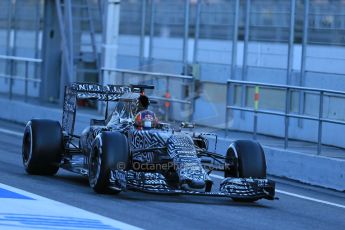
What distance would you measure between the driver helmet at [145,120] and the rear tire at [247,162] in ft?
3.83

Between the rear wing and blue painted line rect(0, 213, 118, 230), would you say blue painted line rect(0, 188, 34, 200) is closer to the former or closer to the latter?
blue painted line rect(0, 213, 118, 230)

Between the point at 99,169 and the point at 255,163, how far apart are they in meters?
2.20

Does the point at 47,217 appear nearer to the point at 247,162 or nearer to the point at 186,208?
the point at 186,208

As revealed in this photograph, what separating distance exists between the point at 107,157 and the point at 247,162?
204cm

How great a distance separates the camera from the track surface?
524 inches

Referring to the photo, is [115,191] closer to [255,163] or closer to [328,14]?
[255,163]

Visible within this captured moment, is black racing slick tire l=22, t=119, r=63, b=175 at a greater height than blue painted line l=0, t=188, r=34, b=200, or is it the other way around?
black racing slick tire l=22, t=119, r=63, b=175

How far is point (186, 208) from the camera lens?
14.4m

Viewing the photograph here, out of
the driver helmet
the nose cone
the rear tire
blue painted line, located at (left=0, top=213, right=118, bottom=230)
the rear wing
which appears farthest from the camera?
the rear wing

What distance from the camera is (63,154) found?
1709cm

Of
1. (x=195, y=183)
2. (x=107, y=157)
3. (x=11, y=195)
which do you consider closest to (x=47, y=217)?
(x=11, y=195)

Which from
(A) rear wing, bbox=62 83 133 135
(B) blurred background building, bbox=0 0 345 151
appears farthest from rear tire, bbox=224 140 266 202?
(B) blurred background building, bbox=0 0 345 151

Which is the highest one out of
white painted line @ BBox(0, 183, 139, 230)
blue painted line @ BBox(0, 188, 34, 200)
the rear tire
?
the rear tire

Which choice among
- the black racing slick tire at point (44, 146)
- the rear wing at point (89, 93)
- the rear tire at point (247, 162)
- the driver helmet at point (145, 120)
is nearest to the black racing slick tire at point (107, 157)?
the driver helmet at point (145, 120)
